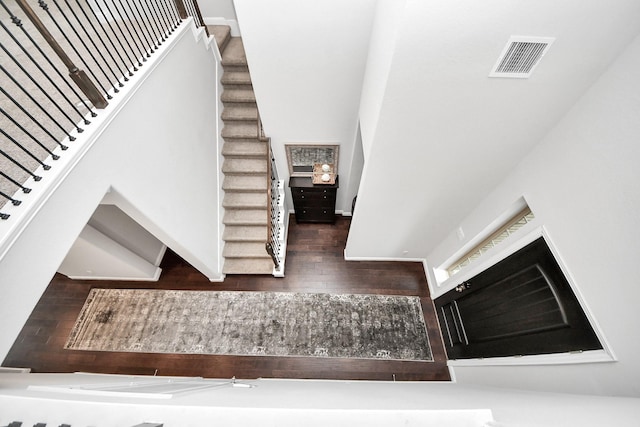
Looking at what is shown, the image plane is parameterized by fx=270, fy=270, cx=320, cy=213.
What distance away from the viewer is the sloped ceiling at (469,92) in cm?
151

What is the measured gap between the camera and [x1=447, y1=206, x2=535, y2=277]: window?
2484 mm

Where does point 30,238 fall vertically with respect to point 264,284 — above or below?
below

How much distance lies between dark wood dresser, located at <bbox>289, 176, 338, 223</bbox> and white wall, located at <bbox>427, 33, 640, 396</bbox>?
252cm

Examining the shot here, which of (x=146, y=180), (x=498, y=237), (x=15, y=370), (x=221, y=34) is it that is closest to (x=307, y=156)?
(x=146, y=180)

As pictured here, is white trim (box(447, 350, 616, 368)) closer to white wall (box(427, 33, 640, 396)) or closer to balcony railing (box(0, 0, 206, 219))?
white wall (box(427, 33, 640, 396))

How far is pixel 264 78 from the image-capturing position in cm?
308

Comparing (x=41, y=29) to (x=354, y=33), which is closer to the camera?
(x=41, y=29)

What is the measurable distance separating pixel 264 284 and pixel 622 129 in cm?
386

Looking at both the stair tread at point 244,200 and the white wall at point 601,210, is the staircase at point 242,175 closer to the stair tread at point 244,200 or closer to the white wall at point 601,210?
the stair tread at point 244,200

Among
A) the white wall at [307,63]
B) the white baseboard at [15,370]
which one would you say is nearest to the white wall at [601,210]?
the white wall at [307,63]

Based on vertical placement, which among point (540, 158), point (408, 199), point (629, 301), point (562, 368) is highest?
point (408, 199)

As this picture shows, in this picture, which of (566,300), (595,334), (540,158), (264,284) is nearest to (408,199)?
(540,158)

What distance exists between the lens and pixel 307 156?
4.11 m

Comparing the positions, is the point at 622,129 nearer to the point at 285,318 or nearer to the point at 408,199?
the point at 408,199
